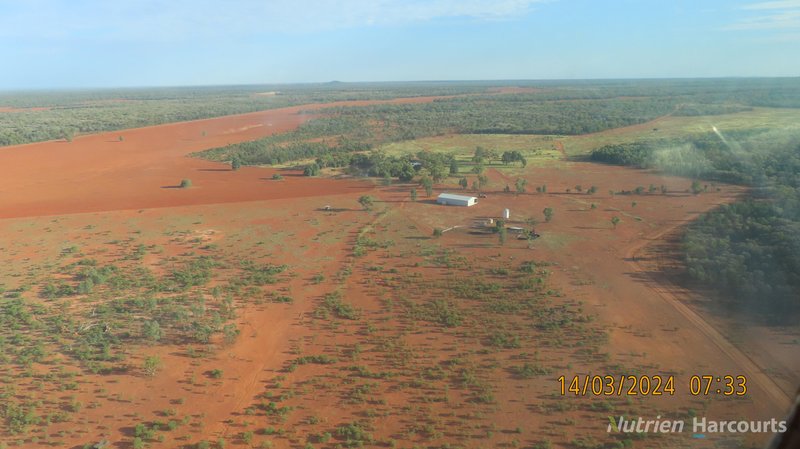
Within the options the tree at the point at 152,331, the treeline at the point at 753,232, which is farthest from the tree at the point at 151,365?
the treeline at the point at 753,232

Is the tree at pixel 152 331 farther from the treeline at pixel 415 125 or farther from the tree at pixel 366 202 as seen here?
the treeline at pixel 415 125

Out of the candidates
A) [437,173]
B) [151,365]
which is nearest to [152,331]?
[151,365]

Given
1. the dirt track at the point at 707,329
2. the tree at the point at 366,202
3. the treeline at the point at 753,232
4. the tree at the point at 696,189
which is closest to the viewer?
the dirt track at the point at 707,329

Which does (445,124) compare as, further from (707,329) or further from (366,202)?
(707,329)

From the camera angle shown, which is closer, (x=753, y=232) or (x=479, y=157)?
(x=753, y=232)

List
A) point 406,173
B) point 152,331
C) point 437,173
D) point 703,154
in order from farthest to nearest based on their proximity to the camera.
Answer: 1. point 703,154
2. point 406,173
3. point 437,173
4. point 152,331

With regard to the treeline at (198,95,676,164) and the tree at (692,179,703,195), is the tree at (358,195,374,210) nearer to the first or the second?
the treeline at (198,95,676,164)

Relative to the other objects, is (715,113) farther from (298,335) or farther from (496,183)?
(298,335)

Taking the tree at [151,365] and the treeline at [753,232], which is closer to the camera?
the tree at [151,365]
